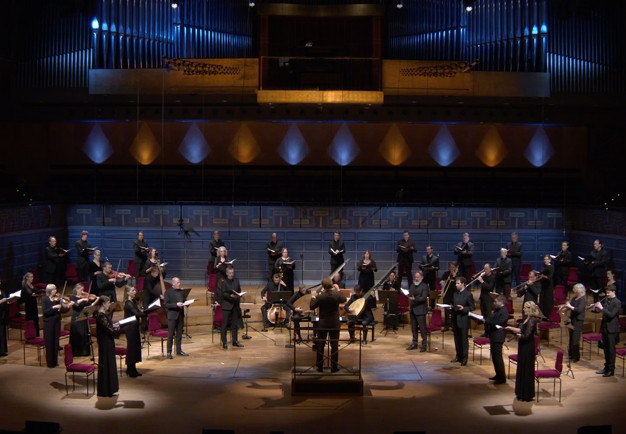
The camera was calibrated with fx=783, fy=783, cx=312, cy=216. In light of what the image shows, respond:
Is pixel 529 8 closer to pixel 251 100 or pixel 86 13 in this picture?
pixel 251 100

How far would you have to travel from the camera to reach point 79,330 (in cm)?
1344

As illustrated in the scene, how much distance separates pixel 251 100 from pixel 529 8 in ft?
25.6

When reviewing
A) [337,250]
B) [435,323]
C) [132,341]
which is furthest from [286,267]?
[132,341]

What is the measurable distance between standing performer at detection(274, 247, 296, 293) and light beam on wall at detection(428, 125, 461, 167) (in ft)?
23.8

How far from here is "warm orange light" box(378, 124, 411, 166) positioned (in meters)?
22.5

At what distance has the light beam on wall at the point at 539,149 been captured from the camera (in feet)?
74.3

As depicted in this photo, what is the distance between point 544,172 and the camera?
22562 mm

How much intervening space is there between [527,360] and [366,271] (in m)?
6.17

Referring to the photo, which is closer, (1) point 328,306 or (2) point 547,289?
(1) point 328,306

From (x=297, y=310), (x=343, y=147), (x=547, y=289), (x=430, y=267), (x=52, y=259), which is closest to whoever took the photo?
(x=297, y=310)

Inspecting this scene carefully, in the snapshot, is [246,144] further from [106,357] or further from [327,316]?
[106,357]

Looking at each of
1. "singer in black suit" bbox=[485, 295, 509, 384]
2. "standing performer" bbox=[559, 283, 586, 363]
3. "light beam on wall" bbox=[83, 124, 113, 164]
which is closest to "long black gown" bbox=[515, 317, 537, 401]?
"singer in black suit" bbox=[485, 295, 509, 384]

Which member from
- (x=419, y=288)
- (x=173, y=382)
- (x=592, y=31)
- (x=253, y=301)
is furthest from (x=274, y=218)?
(x=592, y=31)

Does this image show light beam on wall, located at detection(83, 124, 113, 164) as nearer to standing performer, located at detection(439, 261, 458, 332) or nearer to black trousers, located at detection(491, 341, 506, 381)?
standing performer, located at detection(439, 261, 458, 332)
